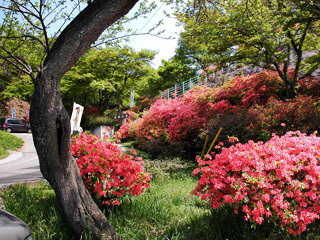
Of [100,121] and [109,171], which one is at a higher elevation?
[100,121]

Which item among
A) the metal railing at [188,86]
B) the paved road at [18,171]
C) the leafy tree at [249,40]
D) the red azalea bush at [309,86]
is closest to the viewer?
the paved road at [18,171]

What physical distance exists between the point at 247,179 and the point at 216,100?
904 cm

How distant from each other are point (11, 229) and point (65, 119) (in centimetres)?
115

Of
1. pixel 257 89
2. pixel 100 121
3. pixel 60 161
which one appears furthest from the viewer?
pixel 100 121

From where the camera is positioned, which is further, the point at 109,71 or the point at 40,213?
the point at 109,71

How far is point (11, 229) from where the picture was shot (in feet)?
5.73

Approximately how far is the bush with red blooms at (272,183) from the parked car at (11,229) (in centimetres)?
180

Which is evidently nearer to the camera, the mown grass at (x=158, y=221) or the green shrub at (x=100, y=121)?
the mown grass at (x=158, y=221)

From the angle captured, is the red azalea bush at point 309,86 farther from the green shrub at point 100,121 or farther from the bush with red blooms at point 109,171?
the green shrub at point 100,121

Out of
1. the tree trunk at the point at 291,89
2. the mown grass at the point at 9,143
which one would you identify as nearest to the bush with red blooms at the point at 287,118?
the tree trunk at the point at 291,89

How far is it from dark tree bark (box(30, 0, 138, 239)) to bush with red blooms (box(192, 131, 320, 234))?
138 cm

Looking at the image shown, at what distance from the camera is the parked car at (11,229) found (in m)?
1.68

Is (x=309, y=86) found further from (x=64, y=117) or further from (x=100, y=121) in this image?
(x=100, y=121)

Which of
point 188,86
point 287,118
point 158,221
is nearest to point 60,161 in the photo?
point 158,221
